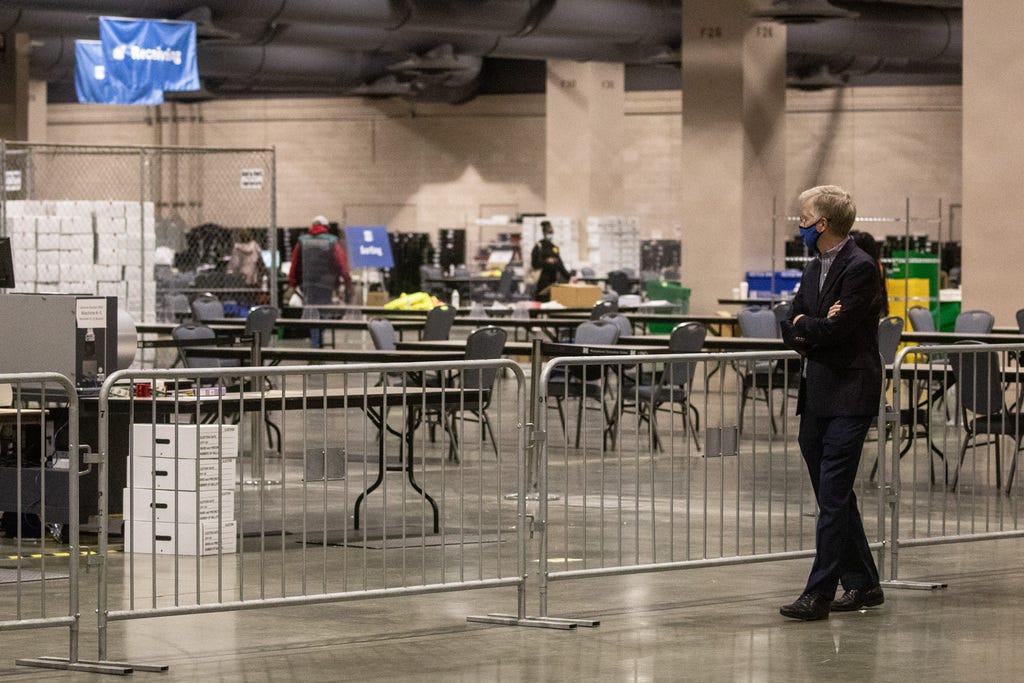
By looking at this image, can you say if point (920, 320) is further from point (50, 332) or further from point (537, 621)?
point (537, 621)

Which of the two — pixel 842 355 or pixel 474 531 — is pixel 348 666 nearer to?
pixel 842 355

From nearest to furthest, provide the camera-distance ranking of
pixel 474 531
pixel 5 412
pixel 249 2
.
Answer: pixel 5 412 < pixel 474 531 < pixel 249 2

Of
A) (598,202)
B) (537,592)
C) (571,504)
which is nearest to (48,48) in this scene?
(598,202)

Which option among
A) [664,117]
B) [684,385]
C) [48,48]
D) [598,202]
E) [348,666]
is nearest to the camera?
[348,666]

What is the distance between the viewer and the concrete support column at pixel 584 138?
29078mm

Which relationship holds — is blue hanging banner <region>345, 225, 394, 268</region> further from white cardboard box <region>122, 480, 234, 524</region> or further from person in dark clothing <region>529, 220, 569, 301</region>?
white cardboard box <region>122, 480, 234, 524</region>

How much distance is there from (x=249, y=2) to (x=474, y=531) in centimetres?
1203

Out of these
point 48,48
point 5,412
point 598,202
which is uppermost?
point 48,48

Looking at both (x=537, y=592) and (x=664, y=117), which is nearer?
(x=537, y=592)

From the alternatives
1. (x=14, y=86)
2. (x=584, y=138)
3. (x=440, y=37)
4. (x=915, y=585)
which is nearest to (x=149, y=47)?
(x=14, y=86)

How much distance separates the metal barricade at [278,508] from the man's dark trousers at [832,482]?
103 centimetres

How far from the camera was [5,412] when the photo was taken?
7.43 metres

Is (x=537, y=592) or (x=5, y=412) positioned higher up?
(x=5, y=412)

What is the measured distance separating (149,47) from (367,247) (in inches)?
250
